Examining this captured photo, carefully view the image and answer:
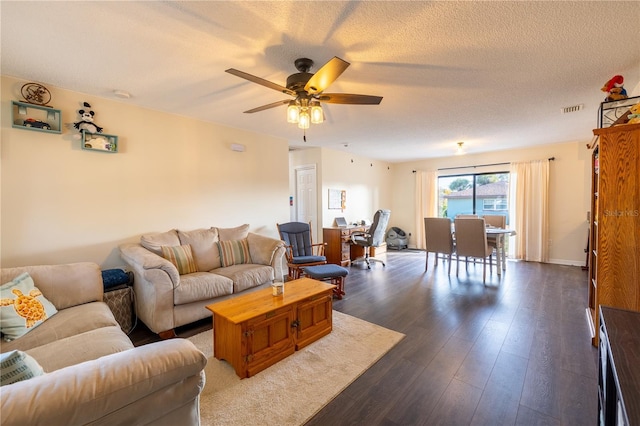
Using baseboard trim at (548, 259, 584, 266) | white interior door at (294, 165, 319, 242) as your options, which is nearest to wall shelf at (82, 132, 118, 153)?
white interior door at (294, 165, 319, 242)

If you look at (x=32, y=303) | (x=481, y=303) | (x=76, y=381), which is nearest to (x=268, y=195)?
(x=32, y=303)

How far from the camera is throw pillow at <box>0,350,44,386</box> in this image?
2.84 ft

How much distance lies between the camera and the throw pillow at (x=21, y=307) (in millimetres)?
1685

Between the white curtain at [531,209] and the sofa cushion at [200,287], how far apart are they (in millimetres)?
5943

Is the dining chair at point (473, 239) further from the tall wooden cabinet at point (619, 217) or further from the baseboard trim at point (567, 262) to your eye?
the baseboard trim at point (567, 262)

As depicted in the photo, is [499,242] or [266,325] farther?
[499,242]

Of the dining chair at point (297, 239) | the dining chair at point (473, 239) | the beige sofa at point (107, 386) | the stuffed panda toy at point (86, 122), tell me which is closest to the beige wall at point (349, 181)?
the dining chair at point (297, 239)

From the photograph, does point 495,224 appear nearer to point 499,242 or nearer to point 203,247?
point 499,242

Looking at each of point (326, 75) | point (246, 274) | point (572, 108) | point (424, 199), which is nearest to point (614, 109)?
point (572, 108)

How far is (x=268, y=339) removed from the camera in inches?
83.1

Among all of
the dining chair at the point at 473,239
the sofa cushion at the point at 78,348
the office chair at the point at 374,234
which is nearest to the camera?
the sofa cushion at the point at 78,348

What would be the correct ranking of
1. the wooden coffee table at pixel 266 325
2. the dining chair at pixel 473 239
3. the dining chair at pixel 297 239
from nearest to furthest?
1. the wooden coffee table at pixel 266 325
2. the dining chair at pixel 473 239
3. the dining chair at pixel 297 239

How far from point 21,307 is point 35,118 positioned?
1877 millimetres

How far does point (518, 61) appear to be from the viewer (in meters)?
2.19
